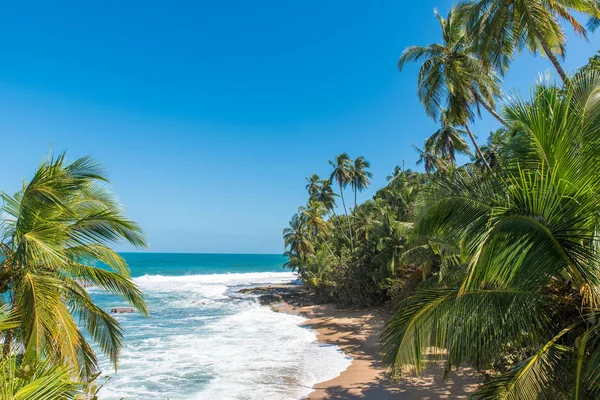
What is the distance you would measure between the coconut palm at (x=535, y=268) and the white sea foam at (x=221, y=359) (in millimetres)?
7178

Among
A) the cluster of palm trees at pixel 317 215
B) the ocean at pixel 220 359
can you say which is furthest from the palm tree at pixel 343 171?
the ocean at pixel 220 359

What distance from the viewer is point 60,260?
4176mm

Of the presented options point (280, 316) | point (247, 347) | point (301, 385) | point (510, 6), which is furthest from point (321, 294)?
point (510, 6)

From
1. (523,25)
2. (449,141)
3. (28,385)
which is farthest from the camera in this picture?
(449,141)

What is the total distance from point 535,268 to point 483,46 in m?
10.2

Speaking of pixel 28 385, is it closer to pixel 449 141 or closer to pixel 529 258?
pixel 529 258

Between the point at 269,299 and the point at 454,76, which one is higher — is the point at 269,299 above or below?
below

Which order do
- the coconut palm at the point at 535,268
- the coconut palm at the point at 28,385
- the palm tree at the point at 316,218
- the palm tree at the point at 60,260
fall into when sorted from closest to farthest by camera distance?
the coconut palm at the point at 28,385 → the coconut palm at the point at 535,268 → the palm tree at the point at 60,260 → the palm tree at the point at 316,218

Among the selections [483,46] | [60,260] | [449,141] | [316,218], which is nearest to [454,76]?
[483,46]

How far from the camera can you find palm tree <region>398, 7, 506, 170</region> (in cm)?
1390

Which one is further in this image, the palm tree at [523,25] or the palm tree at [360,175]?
the palm tree at [360,175]

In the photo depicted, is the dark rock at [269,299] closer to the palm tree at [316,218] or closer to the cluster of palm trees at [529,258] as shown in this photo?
the palm tree at [316,218]

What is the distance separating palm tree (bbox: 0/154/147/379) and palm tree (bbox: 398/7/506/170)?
13.2 m

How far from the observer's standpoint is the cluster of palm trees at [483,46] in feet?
31.5
